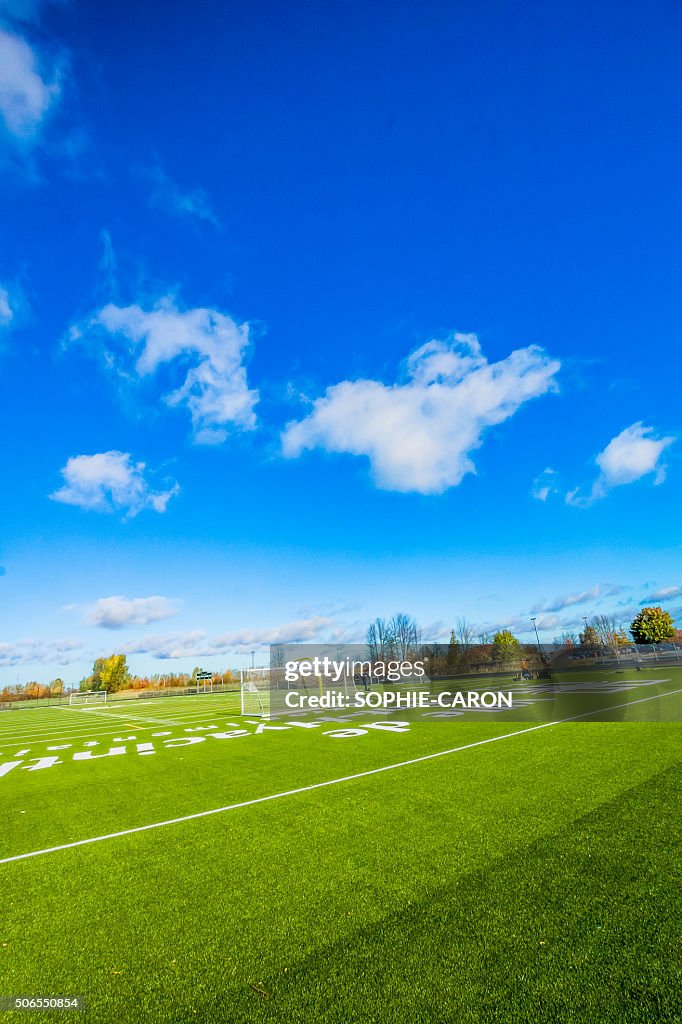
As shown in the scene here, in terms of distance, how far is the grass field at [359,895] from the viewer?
2.67 m

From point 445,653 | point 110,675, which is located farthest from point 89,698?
point 445,653

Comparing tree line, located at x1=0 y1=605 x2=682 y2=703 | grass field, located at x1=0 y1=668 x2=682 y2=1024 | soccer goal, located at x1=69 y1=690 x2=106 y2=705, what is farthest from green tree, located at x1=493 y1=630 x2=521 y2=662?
grass field, located at x1=0 y1=668 x2=682 y2=1024

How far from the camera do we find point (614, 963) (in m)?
2.79

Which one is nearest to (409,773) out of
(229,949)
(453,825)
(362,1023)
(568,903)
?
(453,825)

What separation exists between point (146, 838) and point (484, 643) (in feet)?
267

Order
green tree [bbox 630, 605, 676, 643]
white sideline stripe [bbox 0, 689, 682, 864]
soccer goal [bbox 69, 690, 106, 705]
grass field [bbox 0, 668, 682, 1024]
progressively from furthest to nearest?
green tree [bbox 630, 605, 676, 643], soccer goal [bbox 69, 690, 106, 705], white sideline stripe [bbox 0, 689, 682, 864], grass field [bbox 0, 668, 682, 1024]

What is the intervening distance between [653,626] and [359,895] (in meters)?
88.8

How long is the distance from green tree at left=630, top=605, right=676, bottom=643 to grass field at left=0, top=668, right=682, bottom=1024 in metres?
81.3

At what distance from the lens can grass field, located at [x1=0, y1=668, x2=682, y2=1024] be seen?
2674 mm

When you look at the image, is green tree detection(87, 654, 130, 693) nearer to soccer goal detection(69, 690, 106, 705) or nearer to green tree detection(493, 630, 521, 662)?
soccer goal detection(69, 690, 106, 705)

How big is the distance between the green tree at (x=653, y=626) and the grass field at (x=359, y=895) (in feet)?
267

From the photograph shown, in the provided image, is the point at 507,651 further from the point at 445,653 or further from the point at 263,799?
the point at 263,799

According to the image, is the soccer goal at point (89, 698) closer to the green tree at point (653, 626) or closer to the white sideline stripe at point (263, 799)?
the white sideline stripe at point (263, 799)

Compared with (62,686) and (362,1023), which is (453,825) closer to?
(362,1023)
